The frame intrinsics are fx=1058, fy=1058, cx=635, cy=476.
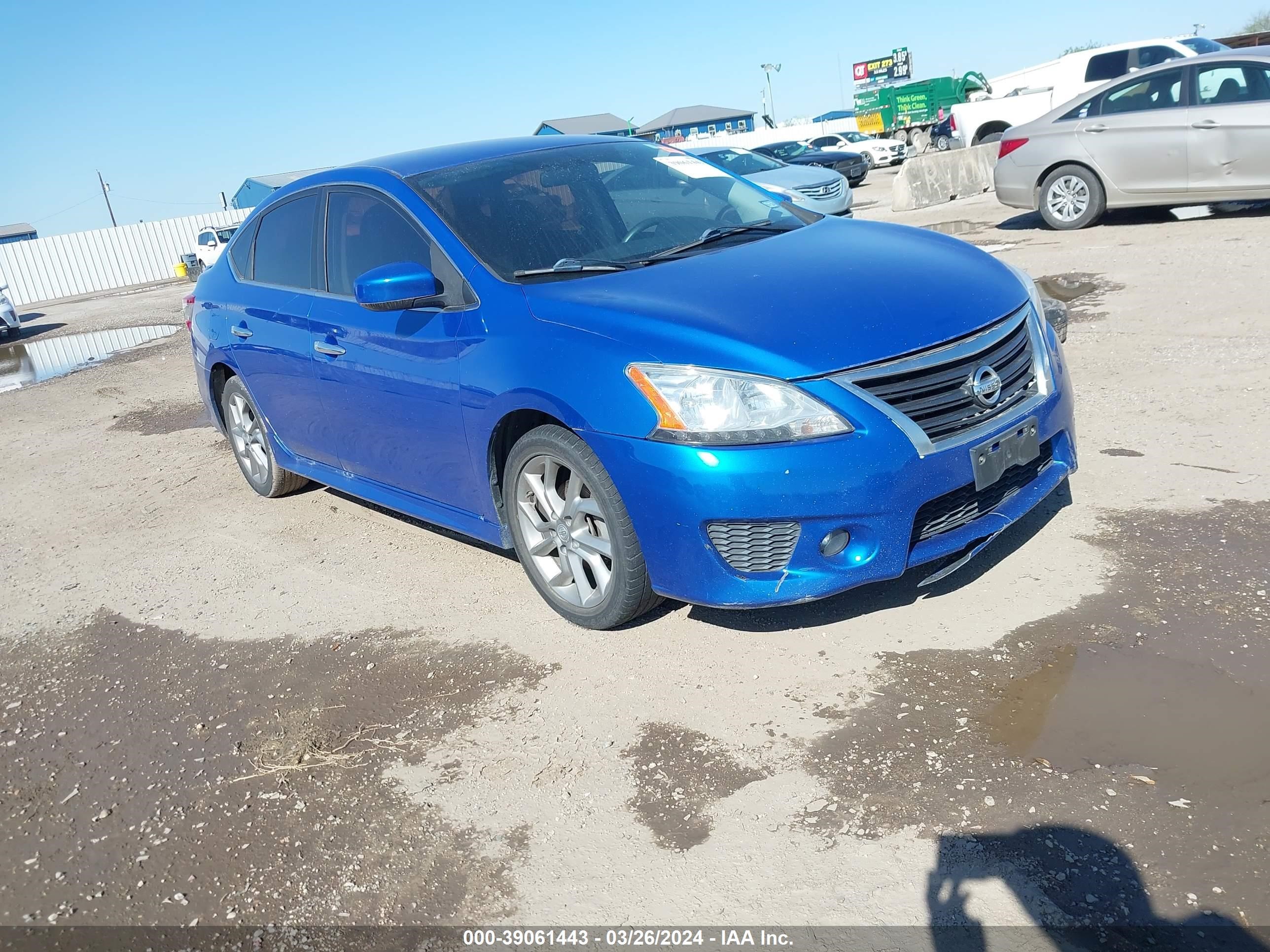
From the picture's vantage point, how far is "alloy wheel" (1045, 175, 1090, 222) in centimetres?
1085

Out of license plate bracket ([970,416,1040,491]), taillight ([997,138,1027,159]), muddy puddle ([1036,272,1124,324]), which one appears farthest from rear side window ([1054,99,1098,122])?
license plate bracket ([970,416,1040,491])

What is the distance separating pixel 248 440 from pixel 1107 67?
638 inches

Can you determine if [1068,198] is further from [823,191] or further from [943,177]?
[943,177]

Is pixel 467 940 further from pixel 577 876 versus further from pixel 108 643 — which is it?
pixel 108 643

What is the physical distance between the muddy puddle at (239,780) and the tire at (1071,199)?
9.26 m

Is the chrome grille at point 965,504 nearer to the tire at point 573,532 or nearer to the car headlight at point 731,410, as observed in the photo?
the car headlight at point 731,410

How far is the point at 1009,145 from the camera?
1123 centimetres

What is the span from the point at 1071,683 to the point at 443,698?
2.00 meters

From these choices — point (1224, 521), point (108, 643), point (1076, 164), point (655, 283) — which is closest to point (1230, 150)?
point (1076, 164)

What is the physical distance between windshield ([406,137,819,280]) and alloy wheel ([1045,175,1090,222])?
7.32 meters

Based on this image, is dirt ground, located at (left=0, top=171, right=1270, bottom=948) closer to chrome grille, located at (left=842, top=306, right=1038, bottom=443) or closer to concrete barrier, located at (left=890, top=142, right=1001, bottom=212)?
chrome grille, located at (left=842, top=306, right=1038, bottom=443)

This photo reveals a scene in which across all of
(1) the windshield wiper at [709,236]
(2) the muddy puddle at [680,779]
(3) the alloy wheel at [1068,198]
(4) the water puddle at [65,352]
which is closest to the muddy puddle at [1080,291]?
(3) the alloy wheel at [1068,198]

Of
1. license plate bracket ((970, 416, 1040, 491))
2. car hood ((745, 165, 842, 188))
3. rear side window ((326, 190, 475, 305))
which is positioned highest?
rear side window ((326, 190, 475, 305))

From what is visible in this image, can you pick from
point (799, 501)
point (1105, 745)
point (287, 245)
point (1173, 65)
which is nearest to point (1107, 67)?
point (1173, 65)
